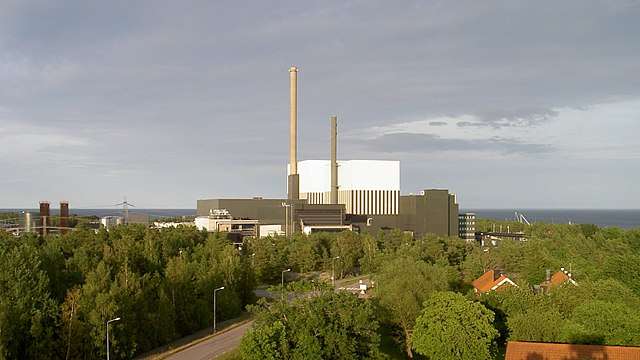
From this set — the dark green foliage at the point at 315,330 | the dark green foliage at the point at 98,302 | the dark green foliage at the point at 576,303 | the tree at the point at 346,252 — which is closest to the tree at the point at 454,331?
the dark green foliage at the point at 576,303

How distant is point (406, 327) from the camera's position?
51750 millimetres

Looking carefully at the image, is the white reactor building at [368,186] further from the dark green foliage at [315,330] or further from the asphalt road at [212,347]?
the dark green foliage at [315,330]

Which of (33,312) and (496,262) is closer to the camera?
(33,312)

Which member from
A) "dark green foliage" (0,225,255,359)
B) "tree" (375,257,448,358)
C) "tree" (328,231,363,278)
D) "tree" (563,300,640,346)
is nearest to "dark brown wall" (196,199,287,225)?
"tree" (328,231,363,278)

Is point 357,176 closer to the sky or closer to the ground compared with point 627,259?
closer to the sky

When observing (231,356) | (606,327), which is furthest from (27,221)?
(606,327)

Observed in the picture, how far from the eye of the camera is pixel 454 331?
4247cm

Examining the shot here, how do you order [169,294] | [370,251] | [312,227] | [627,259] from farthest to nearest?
1. [312,227]
2. [370,251]
3. [627,259]
4. [169,294]

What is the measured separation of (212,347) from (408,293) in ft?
54.8

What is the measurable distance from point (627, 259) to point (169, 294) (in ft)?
150

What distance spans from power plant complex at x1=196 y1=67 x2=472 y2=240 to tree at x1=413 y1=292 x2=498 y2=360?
9762 centimetres

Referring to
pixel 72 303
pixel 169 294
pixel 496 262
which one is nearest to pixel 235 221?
pixel 496 262

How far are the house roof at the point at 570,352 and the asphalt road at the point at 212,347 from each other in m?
22.3

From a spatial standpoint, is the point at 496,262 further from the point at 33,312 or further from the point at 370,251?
the point at 33,312
